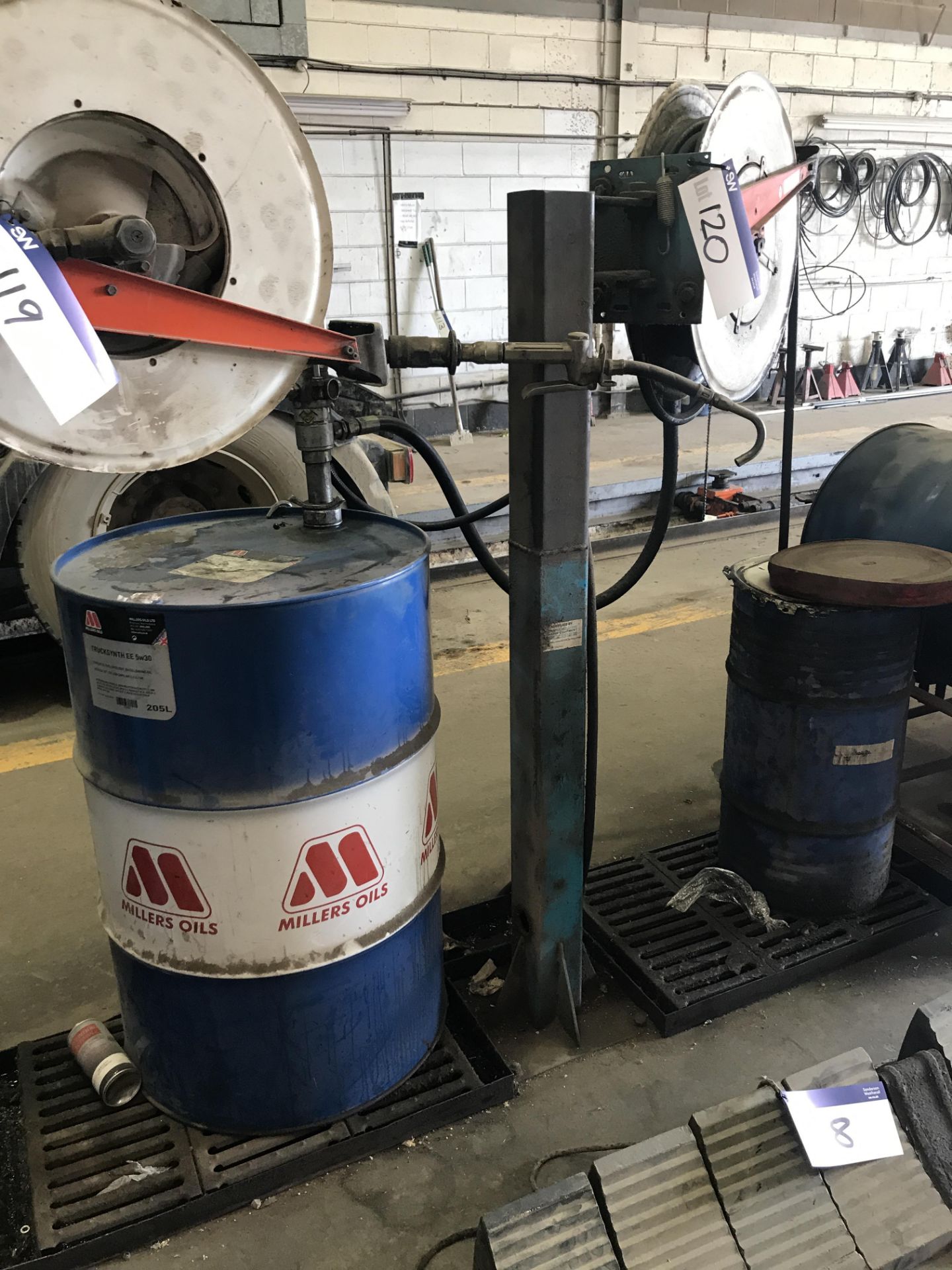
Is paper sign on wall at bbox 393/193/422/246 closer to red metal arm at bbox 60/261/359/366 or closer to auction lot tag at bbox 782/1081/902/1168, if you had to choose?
red metal arm at bbox 60/261/359/366

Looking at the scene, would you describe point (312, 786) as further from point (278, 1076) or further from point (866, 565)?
point (866, 565)

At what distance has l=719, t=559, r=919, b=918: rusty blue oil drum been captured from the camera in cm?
200

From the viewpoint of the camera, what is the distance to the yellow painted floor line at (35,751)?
2.96m

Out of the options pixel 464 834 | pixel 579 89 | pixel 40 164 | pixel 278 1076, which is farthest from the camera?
pixel 579 89

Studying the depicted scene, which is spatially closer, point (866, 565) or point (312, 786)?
point (312, 786)

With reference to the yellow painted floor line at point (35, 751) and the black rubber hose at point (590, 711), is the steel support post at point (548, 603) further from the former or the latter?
the yellow painted floor line at point (35, 751)

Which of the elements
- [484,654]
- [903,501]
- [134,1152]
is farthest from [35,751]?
[903,501]

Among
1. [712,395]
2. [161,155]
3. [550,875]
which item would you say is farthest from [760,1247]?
[161,155]

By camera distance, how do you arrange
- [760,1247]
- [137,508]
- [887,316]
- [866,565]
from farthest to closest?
[887,316] → [137,508] → [866,565] → [760,1247]

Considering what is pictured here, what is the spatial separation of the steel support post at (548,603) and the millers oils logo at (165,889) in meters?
0.63

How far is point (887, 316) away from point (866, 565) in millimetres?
7669

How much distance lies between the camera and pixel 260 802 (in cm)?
140

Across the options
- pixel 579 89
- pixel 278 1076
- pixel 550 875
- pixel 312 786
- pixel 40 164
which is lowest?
pixel 278 1076

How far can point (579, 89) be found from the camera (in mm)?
6562
